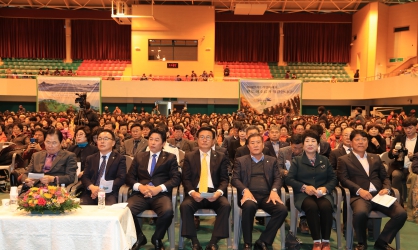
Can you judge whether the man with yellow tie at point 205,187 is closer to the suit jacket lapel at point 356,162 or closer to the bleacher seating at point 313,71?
the suit jacket lapel at point 356,162

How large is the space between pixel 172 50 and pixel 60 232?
20.8 m

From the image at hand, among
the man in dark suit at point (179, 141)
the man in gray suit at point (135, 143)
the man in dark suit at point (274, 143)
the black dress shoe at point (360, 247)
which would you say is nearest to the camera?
the black dress shoe at point (360, 247)

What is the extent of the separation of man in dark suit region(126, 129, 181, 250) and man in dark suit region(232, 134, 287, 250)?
736 millimetres

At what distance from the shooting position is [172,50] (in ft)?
77.3

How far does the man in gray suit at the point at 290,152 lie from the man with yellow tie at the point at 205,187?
0.94 metres

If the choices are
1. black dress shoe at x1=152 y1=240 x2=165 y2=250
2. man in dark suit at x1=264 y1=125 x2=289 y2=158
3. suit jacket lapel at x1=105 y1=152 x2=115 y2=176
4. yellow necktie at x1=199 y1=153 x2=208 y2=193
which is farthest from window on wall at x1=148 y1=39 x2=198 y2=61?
black dress shoe at x1=152 y1=240 x2=165 y2=250

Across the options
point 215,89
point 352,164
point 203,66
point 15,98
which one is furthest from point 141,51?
point 352,164

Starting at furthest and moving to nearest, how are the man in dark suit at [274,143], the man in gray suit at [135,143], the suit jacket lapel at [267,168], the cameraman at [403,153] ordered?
the man in gray suit at [135,143] < the man in dark suit at [274,143] < the cameraman at [403,153] < the suit jacket lapel at [267,168]

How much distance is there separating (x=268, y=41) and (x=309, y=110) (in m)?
5.76

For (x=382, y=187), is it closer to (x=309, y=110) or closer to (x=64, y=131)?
(x=64, y=131)

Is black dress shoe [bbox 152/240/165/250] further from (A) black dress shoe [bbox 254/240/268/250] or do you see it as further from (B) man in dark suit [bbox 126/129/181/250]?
(A) black dress shoe [bbox 254/240/268/250]

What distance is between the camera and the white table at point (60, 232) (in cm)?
334

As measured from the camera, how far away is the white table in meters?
3.34

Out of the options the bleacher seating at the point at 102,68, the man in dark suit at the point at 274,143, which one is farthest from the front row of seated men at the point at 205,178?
the bleacher seating at the point at 102,68
